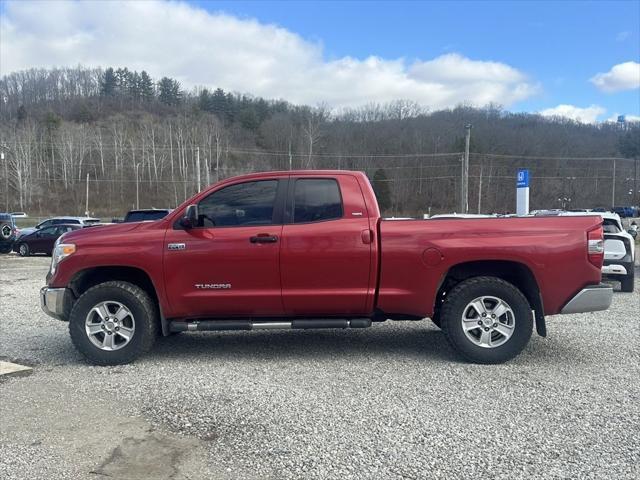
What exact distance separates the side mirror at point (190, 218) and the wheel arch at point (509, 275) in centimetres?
260

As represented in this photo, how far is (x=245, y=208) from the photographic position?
5.53 meters

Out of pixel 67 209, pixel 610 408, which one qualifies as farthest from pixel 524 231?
pixel 67 209

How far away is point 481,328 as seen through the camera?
5398 millimetres

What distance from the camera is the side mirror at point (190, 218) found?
5332mm

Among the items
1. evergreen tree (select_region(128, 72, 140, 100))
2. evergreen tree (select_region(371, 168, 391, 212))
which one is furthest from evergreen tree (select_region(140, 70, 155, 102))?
evergreen tree (select_region(371, 168, 391, 212))

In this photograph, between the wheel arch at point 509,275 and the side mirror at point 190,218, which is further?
the wheel arch at point 509,275

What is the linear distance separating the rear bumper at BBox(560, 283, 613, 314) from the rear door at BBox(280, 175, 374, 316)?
6.76ft

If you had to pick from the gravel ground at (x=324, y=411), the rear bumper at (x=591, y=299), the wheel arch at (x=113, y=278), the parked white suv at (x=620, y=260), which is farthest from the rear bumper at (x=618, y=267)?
the wheel arch at (x=113, y=278)

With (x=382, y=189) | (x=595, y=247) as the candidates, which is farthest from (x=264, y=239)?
(x=382, y=189)

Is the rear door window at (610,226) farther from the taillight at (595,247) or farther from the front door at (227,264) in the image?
the front door at (227,264)

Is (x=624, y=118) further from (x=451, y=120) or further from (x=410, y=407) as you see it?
(x=410, y=407)

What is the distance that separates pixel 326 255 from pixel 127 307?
2.13 m

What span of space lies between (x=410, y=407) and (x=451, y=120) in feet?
243

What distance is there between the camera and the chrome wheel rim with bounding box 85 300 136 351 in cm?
548
